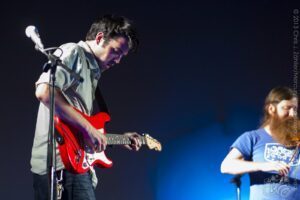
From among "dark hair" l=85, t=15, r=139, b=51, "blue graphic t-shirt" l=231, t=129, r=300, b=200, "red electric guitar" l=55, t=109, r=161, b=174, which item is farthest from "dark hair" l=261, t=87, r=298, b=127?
"red electric guitar" l=55, t=109, r=161, b=174

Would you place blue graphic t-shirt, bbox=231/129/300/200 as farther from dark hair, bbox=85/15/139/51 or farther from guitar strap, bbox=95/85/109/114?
dark hair, bbox=85/15/139/51

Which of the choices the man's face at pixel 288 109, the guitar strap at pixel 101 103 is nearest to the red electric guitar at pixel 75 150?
the guitar strap at pixel 101 103

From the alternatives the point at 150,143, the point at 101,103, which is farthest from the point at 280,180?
the point at 101,103

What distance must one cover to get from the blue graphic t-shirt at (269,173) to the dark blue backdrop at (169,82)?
92 centimetres

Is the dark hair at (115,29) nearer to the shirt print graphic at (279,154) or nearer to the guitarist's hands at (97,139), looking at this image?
the guitarist's hands at (97,139)

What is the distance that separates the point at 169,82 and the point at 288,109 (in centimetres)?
114

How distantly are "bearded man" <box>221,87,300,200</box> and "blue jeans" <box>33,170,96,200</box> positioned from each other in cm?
100

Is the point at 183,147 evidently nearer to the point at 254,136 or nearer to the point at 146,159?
A: the point at 146,159

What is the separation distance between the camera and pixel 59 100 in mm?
1926

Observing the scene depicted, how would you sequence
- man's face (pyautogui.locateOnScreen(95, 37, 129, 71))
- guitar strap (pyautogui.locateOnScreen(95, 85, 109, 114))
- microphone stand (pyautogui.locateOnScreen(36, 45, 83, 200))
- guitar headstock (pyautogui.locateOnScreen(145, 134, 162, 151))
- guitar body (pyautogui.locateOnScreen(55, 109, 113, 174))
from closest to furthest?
1. microphone stand (pyautogui.locateOnScreen(36, 45, 83, 200))
2. guitar body (pyautogui.locateOnScreen(55, 109, 113, 174))
3. man's face (pyautogui.locateOnScreen(95, 37, 129, 71))
4. guitar strap (pyautogui.locateOnScreen(95, 85, 109, 114))
5. guitar headstock (pyautogui.locateOnScreen(145, 134, 162, 151))

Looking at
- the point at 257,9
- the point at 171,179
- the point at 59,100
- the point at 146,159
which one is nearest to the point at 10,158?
the point at 146,159

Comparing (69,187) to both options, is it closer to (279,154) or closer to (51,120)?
(51,120)

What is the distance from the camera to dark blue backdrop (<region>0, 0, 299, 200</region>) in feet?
10.9

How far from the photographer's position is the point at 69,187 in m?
1.97
